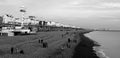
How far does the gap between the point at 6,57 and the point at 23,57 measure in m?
1.79

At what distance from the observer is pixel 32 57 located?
21156 mm

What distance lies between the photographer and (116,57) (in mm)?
36938

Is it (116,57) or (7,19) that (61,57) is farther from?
(7,19)

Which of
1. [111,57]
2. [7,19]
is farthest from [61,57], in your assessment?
[7,19]

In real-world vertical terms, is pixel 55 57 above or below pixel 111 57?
above

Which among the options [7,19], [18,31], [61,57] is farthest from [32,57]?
[7,19]

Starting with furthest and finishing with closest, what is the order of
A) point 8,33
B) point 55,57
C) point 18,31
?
1. point 18,31
2. point 8,33
3. point 55,57

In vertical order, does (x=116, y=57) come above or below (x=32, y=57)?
below

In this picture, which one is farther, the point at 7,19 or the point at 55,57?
the point at 7,19

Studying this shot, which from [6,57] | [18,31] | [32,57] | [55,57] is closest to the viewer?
[6,57]

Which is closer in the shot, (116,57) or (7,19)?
(116,57)

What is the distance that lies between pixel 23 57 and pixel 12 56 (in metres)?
1.13

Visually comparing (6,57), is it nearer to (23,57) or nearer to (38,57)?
(23,57)

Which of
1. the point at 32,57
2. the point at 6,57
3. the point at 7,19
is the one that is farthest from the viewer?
the point at 7,19
